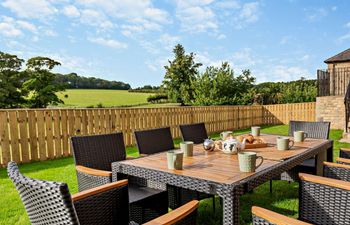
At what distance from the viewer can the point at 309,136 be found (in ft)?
12.0

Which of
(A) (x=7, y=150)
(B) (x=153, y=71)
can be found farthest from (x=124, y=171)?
(B) (x=153, y=71)

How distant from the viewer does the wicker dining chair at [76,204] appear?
102 cm

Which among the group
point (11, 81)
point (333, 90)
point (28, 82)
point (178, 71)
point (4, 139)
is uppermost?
point (178, 71)

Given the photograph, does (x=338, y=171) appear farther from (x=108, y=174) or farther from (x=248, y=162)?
(x=108, y=174)

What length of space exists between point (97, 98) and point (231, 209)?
83.8ft

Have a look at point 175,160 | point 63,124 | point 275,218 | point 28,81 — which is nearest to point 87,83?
point 28,81

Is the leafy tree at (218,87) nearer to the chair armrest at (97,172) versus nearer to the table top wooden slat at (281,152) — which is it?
the table top wooden slat at (281,152)

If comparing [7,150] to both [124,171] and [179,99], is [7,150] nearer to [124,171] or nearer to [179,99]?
[124,171]

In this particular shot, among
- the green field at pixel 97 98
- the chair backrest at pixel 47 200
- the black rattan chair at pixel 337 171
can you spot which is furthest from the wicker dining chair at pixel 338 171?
the green field at pixel 97 98

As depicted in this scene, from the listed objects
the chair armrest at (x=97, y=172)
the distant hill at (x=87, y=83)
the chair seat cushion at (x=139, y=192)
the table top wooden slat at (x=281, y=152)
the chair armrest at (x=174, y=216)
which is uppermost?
the distant hill at (x=87, y=83)

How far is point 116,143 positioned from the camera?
2.85m

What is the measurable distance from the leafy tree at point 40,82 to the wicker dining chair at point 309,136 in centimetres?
1857

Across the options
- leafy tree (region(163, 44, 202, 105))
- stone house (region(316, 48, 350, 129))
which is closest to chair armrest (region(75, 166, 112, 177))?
stone house (region(316, 48, 350, 129))

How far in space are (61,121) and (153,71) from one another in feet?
73.2
